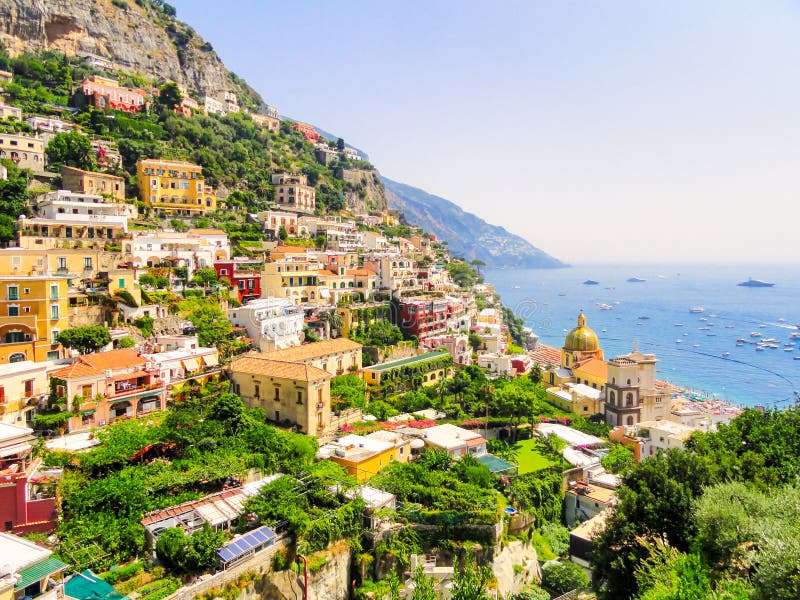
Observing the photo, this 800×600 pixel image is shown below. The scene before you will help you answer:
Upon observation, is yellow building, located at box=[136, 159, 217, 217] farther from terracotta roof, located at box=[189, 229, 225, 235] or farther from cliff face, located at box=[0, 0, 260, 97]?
cliff face, located at box=[0, 0, 260, 97]

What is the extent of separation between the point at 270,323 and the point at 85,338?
1000cm

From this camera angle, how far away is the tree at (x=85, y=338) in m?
25.3

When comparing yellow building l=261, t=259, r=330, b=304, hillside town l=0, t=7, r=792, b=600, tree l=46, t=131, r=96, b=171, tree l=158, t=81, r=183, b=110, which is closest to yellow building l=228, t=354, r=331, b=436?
hillside town l=0, t=7, r=792, b=600

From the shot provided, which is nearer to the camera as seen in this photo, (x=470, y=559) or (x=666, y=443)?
(x=470, y=559)

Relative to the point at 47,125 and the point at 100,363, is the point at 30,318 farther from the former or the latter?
the point at 47,125

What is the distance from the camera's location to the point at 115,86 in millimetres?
61625

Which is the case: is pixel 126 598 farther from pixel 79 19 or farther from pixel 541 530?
pixel 79 19

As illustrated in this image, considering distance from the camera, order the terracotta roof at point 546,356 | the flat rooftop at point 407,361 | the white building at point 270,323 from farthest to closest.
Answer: the terracotta roof at point 546,356, the flat rooftop at point 407,361, the white building at point 270,323

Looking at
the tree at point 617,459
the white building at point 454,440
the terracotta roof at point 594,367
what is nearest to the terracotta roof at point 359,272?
the terracotta roof at point 594,367

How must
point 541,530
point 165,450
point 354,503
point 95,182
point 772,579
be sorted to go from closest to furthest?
point 772,579
point 354,503
point 165,450
point 541,530
point 95,182

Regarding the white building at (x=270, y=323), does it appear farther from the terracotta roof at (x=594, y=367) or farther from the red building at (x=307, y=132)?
the red building at (x=307, y=132)

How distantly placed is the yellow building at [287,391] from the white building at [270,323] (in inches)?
170

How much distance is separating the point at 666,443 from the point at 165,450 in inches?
1040

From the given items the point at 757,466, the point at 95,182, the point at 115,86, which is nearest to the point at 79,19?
the point at 115,86
